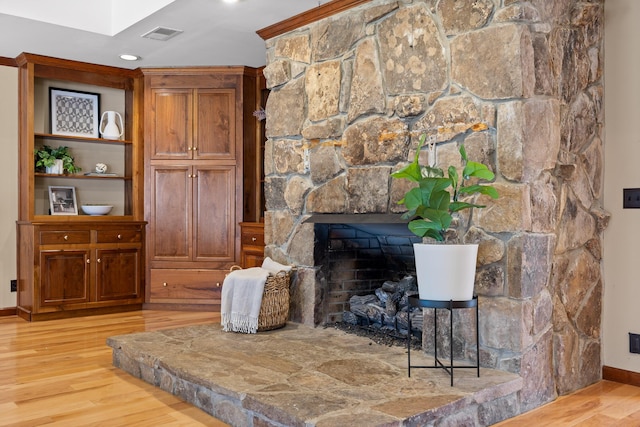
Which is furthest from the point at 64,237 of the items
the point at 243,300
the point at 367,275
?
the point at 367,275

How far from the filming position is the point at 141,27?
157 inches

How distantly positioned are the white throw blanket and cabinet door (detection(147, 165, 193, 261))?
5.78ft

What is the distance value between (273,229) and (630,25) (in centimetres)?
240

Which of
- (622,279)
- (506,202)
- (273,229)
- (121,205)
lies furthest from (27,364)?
(622,279)

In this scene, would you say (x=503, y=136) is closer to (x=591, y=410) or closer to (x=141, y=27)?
(x=591, y=410)

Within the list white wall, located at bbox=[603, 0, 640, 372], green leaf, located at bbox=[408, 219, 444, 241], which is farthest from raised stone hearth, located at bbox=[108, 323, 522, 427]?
white wall, located at bbox=[603, 0, 640, 372]

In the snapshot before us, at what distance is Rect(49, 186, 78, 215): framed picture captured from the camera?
4.93m

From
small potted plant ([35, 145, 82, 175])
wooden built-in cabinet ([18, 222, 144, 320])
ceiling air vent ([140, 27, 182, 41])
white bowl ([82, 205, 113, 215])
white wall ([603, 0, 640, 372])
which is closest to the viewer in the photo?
white wall ([603, 0, 640, 372])

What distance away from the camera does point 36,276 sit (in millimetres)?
4547

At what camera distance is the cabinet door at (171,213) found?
5105 mm

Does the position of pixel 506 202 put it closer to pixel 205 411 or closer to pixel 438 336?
pixel 438 336

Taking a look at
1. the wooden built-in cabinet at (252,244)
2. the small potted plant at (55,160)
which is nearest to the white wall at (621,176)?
the wooden built-in cabinet at (252,244)

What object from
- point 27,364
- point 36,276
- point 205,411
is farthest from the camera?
point 36,276

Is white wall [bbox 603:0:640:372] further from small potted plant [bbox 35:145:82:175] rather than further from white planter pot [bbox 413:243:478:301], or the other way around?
small potted plant [bbox 35:145:82:175]
